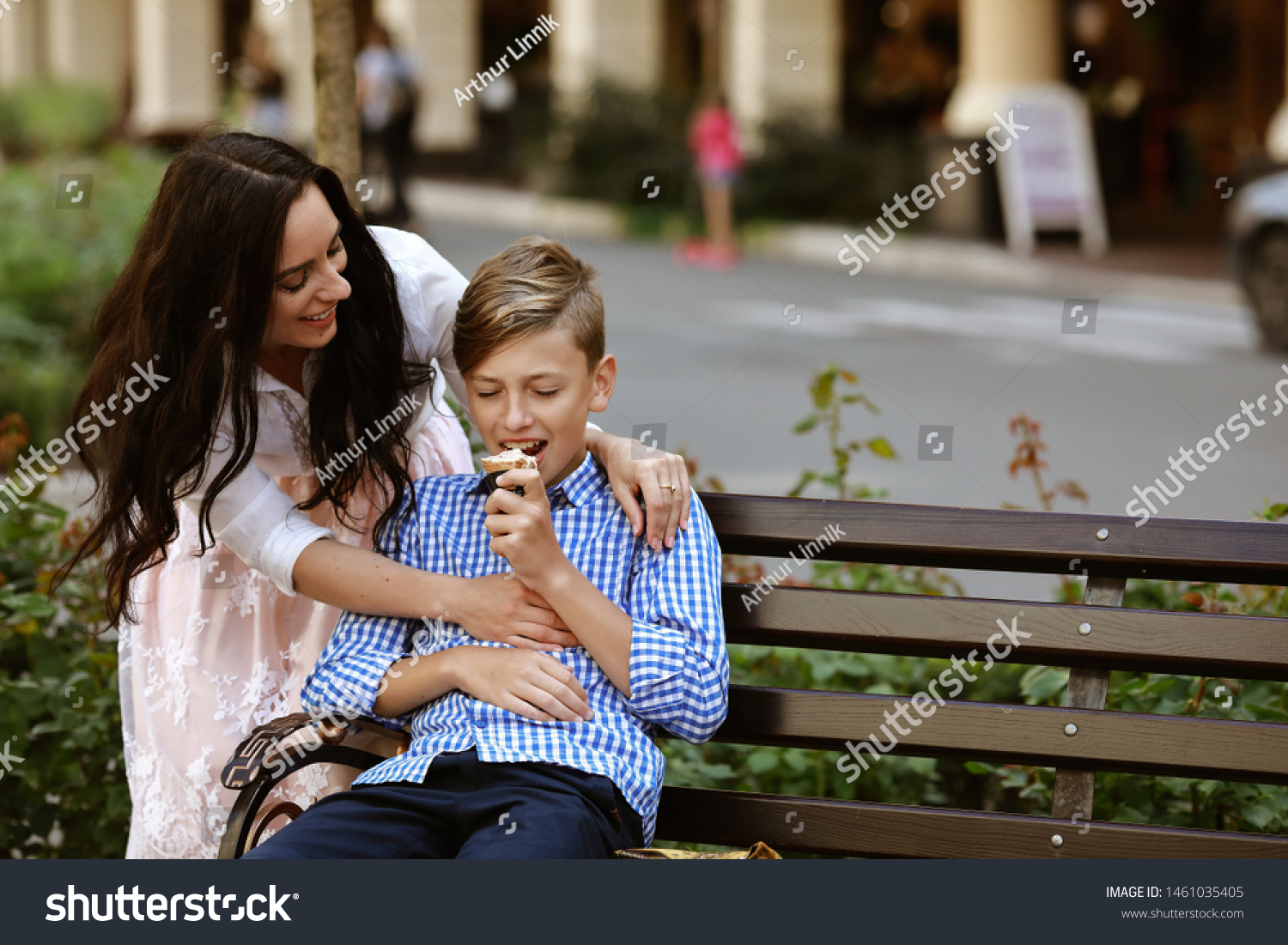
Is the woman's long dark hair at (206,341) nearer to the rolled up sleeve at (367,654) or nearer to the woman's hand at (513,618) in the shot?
the rolled up sleeve at (367,654)

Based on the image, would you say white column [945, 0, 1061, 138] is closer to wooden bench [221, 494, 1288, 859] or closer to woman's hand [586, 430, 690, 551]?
wooden bench [221, 494, 1288, 859]

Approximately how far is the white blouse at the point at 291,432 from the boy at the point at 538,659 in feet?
0.59

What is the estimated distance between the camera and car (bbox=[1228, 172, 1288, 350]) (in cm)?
988

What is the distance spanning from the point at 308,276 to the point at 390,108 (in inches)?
508

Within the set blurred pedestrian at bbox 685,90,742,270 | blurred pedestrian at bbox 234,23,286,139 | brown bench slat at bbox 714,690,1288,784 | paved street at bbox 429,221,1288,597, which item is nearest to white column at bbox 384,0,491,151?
blurred pedestrian at bbox 685,90,742,270

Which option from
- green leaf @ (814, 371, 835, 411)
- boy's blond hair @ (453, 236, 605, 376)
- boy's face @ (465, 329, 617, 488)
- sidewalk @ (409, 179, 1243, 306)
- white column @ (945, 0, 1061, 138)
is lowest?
boy's face @ (465, 329, 617, 488)

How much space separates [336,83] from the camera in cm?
358

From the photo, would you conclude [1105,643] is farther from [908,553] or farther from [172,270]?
[172,270]

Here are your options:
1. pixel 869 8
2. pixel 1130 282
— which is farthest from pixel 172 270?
pixel 869 8

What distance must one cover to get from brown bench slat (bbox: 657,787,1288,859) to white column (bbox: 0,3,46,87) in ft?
99.3

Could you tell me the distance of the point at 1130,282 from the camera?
13.4 meters

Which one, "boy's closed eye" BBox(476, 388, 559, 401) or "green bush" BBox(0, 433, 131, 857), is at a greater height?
"boy's closed eye" BBox(476, 388, 559, 401)

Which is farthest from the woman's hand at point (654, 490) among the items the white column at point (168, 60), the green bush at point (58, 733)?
the white column at point (168, 60)

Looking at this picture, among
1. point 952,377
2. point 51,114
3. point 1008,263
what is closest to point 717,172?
point 1008,263
